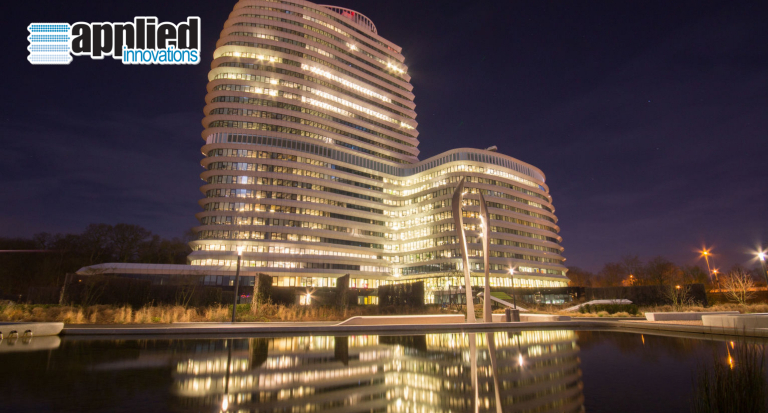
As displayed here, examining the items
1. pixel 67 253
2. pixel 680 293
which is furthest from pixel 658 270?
pixel 67 253

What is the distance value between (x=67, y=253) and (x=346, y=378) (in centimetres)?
9450

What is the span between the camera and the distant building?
85938 mm

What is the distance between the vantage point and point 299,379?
30.8 ft

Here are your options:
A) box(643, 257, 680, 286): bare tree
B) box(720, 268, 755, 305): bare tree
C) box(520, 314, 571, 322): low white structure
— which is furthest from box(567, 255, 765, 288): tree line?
box(520, 314, 571, 322): low white structure

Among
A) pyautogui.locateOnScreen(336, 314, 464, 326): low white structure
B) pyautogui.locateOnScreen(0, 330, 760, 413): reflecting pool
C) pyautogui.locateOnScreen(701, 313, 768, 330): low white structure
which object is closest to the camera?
pyautogui.locateOnScreen(0, 330, 760, 413): reflecting pool

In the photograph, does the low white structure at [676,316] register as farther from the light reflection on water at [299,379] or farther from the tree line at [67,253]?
the tree line at [67,253]

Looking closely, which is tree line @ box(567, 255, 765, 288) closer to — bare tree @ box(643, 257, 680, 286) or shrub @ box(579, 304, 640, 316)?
bare tree @ box(643, 257, 680, 286)

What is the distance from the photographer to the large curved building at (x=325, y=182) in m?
86.4

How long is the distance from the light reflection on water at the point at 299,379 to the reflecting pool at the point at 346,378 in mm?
33

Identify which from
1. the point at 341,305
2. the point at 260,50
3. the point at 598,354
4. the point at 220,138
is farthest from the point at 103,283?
the point at 260,50

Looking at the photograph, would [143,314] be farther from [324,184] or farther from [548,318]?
[324,184]

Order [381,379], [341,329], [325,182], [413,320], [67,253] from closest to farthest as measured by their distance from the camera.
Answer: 1. [381,379]
2. [341,329]
3. [413,320]
4. [67,253]
5. [325,182]

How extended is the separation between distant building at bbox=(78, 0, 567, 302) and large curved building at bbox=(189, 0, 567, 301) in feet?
1.03

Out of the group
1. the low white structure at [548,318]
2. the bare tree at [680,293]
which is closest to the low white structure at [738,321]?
the low white structure at [548,318]
